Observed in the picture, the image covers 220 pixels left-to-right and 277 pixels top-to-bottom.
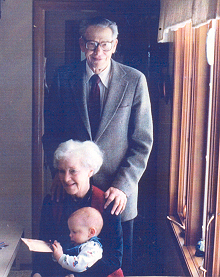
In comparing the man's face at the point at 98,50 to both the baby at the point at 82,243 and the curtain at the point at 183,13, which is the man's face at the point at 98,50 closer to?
the curtain at the point at 183,13

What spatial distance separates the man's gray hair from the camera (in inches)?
55.8

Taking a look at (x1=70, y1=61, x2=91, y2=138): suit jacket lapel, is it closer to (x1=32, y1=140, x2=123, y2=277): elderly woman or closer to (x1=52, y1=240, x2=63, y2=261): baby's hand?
(x1=32, y1=140, x2=123, y2=277): elderly woman

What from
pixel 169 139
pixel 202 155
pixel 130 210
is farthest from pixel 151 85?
pixel 130 210

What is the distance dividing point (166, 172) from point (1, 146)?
760mm

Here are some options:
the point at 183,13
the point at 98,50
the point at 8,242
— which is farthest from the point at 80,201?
the point at 183,13

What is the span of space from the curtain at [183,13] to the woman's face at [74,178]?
0.66m

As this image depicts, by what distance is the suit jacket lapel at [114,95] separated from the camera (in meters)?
1.42

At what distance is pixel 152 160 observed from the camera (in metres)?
1.49

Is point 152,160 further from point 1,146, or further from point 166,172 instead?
point 1,146

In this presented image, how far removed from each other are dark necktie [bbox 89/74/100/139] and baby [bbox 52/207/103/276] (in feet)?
1.12

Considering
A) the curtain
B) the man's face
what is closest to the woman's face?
the man's face

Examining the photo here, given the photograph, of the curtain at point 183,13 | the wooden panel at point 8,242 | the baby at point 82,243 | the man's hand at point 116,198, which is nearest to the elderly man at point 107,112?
the man's hand at point 116,198

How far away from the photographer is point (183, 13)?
4.34ft

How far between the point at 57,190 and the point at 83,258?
1.00 ft
